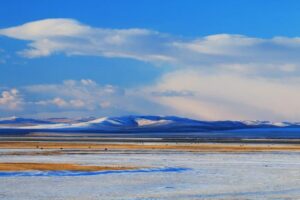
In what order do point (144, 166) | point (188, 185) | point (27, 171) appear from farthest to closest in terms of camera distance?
1. point (144, 166)
2. point (27, 171)
3. point (188, 185)

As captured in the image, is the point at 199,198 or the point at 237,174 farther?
the point at 237,174

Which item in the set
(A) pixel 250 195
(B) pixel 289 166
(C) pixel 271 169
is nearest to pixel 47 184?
(A) pixel 250 195

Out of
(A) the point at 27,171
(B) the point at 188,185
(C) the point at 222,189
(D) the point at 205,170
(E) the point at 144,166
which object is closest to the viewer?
(C) the point at 222,189

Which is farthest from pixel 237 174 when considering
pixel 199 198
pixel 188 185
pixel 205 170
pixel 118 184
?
pixel 199 198

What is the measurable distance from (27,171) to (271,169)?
12762 millimetres

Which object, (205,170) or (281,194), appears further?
(205,170)

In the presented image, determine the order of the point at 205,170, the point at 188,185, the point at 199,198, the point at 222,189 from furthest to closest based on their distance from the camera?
the point at 205,170 → the point at 188,185 → the point at 222,189 → the point at 199,198

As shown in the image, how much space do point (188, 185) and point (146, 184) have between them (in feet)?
5.59

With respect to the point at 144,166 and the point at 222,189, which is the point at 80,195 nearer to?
the point at 222,189

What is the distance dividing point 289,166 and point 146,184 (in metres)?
13.0

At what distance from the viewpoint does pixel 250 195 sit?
21.8m

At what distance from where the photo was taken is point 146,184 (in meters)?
25.4

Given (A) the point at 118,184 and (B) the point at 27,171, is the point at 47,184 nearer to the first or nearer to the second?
(A) the point at 118,184

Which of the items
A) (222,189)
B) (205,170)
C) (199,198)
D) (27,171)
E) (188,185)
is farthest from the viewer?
(205,170)
